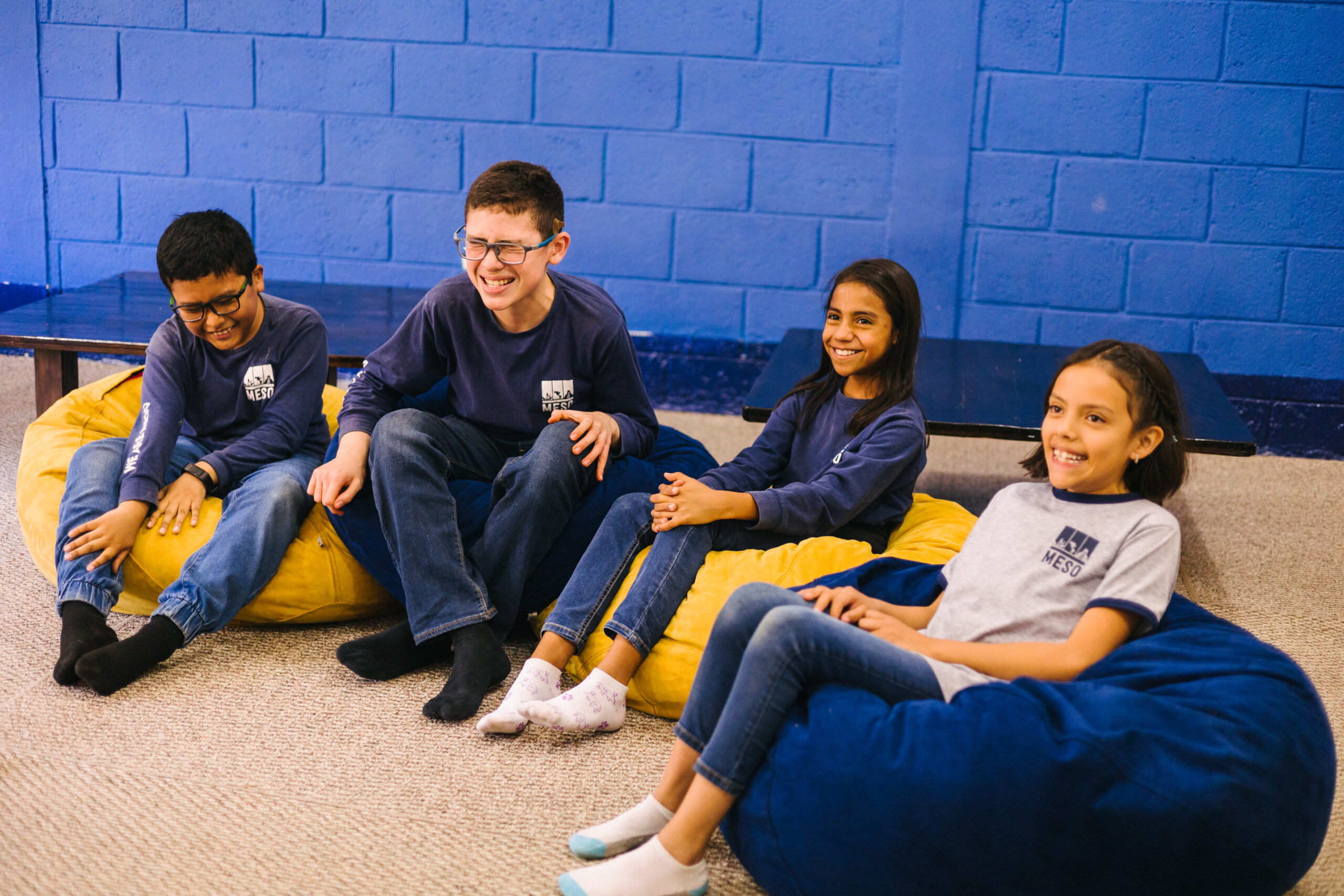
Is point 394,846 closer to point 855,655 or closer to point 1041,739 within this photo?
point 855,655

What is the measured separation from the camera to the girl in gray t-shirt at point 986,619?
59.6 inches

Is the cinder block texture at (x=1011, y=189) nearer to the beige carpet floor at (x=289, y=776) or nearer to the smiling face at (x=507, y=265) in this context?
the beige carpet floor at (x=289, y=776)

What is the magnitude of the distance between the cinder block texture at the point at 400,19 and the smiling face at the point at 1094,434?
3.01 m

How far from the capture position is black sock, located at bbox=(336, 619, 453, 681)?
2.16m

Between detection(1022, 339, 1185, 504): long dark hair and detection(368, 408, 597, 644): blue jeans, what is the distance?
938mm

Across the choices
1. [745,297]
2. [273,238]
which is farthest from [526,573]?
[273,238]

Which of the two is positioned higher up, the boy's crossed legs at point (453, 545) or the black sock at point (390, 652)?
the boy's crossed legs at point (453, 545)

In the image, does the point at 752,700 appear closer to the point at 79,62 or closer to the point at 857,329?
the point at 857,329

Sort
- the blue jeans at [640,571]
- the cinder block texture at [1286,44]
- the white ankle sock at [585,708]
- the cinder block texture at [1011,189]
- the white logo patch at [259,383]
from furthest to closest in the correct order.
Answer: the cinder block texture at [1011,189] < the cinder block texture at [1286,44] < the white logo patch at [259,383] < the blue jeans at [640,571] < the white ankle sock at [585,708]

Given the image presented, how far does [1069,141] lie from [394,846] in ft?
10.6

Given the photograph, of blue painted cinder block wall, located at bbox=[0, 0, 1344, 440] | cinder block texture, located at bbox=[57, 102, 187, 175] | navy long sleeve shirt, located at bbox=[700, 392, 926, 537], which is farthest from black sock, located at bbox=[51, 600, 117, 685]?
cinder block texture, located at bbox=[57, 102, 187, 175]

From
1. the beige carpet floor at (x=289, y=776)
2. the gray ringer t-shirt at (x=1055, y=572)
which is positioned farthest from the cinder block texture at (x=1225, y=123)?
the gray ringer t-shirt at (x=1055, y=572)

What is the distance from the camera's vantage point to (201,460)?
2.42m

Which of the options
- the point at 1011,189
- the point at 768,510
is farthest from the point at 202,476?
the point at 1011,189
